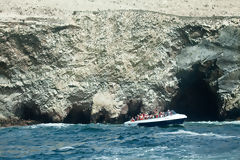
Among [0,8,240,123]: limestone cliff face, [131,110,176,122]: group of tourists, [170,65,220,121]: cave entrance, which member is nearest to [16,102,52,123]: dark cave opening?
[0,8,240,123]: limestone cliff face

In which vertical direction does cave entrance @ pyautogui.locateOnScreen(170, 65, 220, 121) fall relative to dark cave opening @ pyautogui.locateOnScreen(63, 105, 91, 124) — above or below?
above

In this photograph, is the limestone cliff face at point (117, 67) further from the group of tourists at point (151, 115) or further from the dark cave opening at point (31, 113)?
the group of tourists at point (151, 115)

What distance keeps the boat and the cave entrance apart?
546 centimetres

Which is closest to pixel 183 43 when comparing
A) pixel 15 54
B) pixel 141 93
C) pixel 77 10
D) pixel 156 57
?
pixel 156 57

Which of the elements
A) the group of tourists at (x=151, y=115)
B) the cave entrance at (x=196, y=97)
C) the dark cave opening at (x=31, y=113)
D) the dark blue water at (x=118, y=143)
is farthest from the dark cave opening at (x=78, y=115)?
the cave entrance at (x=196, y=97)

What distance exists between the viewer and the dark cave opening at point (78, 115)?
124 ft

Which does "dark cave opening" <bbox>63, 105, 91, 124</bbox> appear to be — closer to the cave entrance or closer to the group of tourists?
the group of tourists

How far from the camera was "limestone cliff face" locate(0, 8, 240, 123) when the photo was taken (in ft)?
122

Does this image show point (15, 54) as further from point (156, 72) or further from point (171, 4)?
point (171, 4)

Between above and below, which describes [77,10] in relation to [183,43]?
above

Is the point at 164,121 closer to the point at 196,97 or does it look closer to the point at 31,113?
the point at 196,97

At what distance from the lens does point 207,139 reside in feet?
83.7

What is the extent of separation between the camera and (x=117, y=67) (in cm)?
3897

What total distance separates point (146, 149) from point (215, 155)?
15.0 ft
